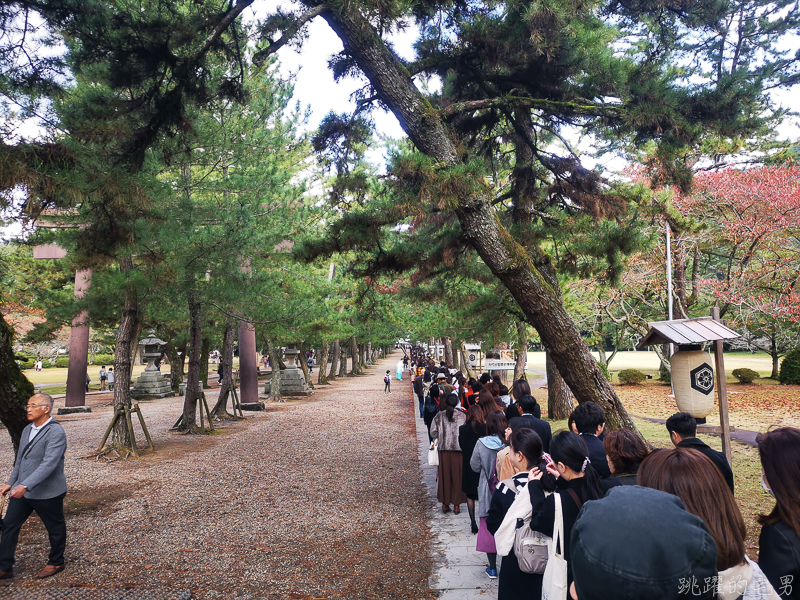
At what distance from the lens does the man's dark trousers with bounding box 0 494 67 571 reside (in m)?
4.48

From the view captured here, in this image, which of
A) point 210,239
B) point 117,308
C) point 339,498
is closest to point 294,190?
point 210,239

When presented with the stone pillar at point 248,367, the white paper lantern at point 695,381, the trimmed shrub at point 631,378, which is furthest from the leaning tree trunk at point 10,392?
the trimmed shrub at point 631,378

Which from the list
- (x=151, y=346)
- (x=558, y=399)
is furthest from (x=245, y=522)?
(x=151, y=346)

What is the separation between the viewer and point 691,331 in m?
5.32

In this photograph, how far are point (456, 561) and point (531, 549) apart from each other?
8.19 feet

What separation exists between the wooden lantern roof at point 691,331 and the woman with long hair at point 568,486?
10.0ft

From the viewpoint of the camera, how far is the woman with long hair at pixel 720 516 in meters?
1.71

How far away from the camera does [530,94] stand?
7.26 metres

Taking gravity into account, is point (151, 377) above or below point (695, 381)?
below

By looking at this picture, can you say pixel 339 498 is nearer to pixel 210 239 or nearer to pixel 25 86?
pixel 210 239

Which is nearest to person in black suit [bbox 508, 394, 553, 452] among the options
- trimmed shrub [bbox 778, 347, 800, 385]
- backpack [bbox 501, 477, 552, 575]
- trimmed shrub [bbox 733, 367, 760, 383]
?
backpack [bbox 501, 477, 552, 575]

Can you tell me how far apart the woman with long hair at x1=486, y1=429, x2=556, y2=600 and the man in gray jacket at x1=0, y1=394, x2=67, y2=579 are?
3.60 metres

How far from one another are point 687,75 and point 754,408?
9.66 meters

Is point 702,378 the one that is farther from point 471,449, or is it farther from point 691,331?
point 471,449
